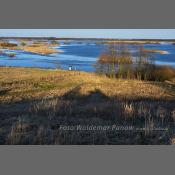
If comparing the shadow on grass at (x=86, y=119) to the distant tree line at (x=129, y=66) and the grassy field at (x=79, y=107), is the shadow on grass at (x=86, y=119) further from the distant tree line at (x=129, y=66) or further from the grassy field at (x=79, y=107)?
the distant tree line at (x=129, y=66)

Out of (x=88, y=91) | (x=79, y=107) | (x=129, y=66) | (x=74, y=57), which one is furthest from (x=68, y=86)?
(x=129, y=66)

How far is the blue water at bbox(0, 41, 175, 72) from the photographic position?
12250 mm

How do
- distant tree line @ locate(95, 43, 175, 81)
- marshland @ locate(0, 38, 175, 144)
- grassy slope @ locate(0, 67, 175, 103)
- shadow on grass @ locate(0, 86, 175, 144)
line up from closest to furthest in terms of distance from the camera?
shadow on grass @ locate(0, 86, 175, 144) < marshland @ locate(0, 38, 175, 144) < grassy slope @ locate(0, 67, 175, 103) < distant tree line @ locate(95, 43, 175, 81)

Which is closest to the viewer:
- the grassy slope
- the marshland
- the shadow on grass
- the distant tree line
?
the shadow on grass

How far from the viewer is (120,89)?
1183cm

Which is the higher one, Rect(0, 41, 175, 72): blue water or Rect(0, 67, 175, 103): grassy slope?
Rect(0, 41, 175, 72): blue water

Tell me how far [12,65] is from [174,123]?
15.5 feet

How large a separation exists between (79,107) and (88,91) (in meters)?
0.57

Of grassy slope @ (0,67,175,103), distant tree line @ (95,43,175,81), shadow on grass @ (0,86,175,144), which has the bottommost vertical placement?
shadow on grass @ (0,86,175,144)

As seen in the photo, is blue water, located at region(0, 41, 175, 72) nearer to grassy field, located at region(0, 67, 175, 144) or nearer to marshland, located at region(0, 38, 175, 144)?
marshland, located at region(0, 38, 175, 144)

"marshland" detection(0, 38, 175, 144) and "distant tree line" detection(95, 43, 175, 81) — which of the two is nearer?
"marshland" detection(0, 38, 175, 144)

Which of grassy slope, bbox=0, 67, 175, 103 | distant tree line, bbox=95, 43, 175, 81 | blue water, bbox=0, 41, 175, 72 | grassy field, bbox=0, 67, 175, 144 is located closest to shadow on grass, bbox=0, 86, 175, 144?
grassy field, bbox=0, 67, 175, 144

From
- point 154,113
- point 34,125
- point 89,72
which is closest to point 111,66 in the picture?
point 89,72

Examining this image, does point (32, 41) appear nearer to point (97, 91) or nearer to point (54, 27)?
point (54, 27)
